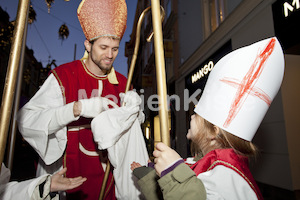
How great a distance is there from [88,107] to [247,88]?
78 centimetres

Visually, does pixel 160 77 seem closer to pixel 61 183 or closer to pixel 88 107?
pixel 88 107

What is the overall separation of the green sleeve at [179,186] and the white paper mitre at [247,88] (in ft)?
1.03

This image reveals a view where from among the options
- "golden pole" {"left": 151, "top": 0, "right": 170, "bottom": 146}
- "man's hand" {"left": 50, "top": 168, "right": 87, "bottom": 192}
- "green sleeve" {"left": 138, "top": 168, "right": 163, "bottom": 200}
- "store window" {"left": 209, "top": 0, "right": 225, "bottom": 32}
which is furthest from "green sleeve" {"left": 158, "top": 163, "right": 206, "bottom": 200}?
"store window" {"left": 209, "top": 0, "right": 225, "bottom": 32}

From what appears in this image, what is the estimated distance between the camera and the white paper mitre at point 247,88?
2.95ft

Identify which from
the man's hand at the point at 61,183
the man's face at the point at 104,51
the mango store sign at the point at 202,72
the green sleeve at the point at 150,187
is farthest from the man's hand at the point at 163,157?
the mango store sign at the point at 202,72

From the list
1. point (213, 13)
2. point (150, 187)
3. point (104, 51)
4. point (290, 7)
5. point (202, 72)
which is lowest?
point (150, 187)

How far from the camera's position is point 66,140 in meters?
1.07

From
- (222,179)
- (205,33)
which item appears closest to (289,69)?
(205,33)

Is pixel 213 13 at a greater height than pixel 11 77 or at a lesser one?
greater

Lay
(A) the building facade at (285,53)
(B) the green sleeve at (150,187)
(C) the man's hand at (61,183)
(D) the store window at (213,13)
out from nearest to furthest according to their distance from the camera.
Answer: (C) the man's hand at (61,183), (B) the green sleeve at (150,187), (A) the building facade at (285,53), (D) the store window at (213,13)

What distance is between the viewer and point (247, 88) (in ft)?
2.96

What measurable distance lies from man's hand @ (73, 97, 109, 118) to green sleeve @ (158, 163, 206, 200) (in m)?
0.50

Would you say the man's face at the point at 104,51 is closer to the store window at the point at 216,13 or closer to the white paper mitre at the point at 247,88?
the white paper mitre at the point at 247,88

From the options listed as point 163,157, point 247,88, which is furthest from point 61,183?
point 247,88
